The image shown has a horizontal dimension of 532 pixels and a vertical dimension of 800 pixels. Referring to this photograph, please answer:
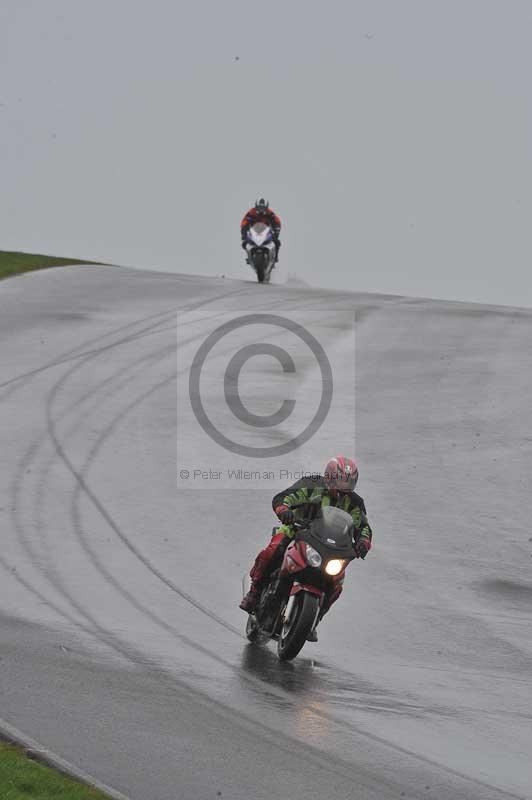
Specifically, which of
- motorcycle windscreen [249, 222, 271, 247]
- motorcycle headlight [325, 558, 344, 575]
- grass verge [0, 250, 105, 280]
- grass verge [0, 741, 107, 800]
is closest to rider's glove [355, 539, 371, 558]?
motorcycle headlight [325, 558, 344, 575]

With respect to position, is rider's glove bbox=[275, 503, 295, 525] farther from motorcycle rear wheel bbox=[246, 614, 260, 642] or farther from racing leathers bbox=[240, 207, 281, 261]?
racing leathers bbox=[240, 207, 281, 261]

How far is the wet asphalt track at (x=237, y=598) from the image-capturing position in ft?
26.5

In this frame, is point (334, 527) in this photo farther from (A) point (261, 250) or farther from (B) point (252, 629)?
(A) point (261, 250)

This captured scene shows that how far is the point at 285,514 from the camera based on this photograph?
1045 cm

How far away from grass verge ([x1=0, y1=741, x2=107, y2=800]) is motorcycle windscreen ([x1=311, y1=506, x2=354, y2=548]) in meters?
3.33

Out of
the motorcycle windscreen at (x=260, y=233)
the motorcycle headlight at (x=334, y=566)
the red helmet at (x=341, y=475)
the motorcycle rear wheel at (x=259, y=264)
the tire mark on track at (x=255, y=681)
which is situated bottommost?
the tire mark on track at (x=255, y=681)

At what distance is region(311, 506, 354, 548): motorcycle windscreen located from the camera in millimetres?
10156

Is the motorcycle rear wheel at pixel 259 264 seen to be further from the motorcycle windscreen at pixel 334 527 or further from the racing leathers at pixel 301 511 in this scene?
the motorcycle windscreen at pixel 334 527

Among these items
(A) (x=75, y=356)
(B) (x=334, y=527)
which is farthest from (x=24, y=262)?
(B) (x=334, y=527)

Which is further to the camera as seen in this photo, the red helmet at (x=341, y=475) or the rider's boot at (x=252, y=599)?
the rider's boot at (x=252, y=599)

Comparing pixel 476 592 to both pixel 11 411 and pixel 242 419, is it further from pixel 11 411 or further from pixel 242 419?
pixel 11 411

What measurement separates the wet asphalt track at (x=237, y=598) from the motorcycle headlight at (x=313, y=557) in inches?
33.9

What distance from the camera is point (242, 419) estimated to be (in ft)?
65.2

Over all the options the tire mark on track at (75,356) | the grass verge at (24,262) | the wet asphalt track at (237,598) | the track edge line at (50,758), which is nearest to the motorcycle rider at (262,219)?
the tire mark on track at (75,356)
